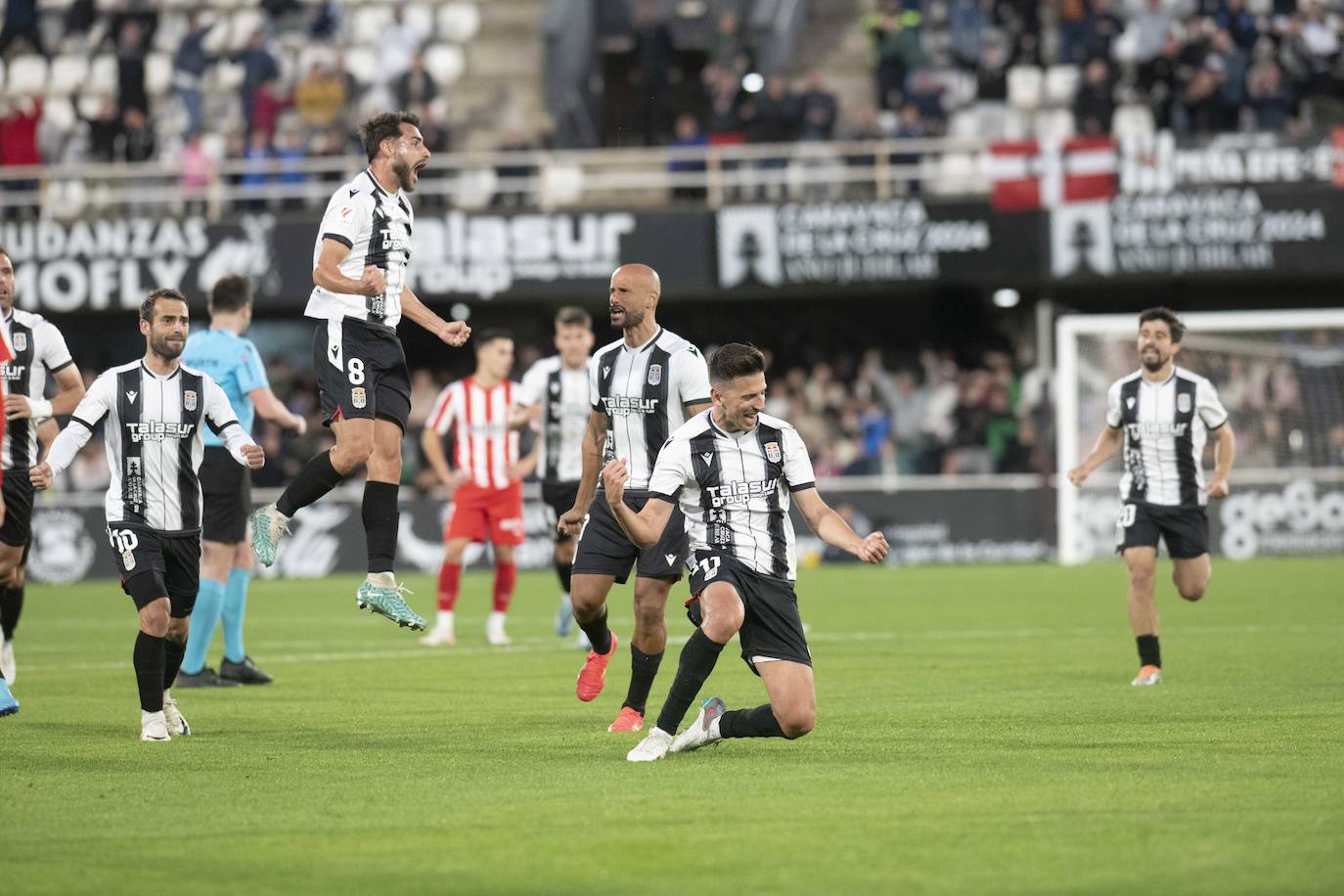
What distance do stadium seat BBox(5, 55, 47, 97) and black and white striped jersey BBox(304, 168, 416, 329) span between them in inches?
910

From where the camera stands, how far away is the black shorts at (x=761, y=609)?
26.0ft

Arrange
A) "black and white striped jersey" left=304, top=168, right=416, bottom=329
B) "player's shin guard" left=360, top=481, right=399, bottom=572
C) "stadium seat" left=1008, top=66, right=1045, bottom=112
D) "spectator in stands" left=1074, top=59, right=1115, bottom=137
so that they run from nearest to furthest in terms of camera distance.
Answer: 1. "black and white striped jersey" left=304, top=168, right=416, bottom=329
2. "player's shin guard" left=360, top=481, right=399, bottom=572
3. "spectator in stands" left=1074, top=59, right=1115, bottom=137
4. "stadium seat" left=1008, top=66, right=1045, bottom=112

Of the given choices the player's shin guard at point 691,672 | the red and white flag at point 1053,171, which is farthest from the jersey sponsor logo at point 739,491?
the red and white flag at point 1053,171

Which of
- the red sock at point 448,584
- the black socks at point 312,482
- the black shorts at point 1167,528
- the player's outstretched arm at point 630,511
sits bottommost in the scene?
the red sock at point 448,584

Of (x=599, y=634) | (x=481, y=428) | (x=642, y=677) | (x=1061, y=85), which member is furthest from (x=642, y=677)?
(x=1061, y=85)

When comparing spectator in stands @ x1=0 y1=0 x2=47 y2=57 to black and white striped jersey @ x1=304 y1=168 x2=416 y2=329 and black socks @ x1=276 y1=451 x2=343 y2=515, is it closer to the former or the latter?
black and white striped jersey @ x1=304 y1=168 x2=416 y2=329

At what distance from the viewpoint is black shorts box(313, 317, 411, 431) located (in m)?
9.10

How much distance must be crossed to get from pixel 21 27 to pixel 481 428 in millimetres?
19100

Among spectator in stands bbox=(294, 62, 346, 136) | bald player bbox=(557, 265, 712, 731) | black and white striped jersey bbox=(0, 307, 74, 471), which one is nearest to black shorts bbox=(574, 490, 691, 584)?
bald player bbox=(557, 265, 712, 731)

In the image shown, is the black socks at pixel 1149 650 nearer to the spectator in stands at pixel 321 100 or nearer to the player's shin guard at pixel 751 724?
the player's shin guard at pixel 751 724

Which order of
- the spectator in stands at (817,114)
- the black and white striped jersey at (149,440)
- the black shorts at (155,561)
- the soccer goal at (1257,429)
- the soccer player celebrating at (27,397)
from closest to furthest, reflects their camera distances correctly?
1. the black shorts at (155,561)
2. the black and white striped jersey at (149,440)
3. the soccer player celebrating at (27,397)
4. the soccer goal at (1257,429)
5. the spectator in stands at (817,114)

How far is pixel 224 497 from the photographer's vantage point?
1175cm

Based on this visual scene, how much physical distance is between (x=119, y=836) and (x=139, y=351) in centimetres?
2476

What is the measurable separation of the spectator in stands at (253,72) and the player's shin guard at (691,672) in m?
22.1
